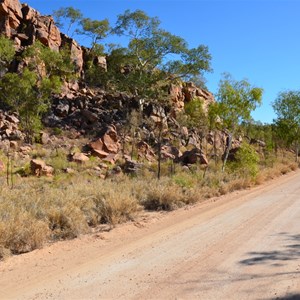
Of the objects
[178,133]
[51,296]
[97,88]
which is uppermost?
[97,88]

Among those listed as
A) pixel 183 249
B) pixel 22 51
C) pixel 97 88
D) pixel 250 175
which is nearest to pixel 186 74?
pixel 97 88

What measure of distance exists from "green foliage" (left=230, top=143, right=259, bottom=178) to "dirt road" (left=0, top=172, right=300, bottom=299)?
8436 millimetres

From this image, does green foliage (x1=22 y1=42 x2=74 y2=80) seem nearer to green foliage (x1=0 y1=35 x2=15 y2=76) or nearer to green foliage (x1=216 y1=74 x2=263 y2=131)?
green foliage (x1=0 y1=35 x2=15 y2=76)

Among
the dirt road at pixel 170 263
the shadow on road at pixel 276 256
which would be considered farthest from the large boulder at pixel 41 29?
the shadow on road at pixel 276 256

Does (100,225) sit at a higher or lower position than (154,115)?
lower

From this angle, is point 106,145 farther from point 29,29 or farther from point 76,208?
point 29,29

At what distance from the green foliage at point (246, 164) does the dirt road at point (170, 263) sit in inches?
332

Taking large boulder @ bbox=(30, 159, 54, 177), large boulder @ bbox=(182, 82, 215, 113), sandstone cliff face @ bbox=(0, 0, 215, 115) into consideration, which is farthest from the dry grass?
large boulder @ bbox=(182, 82, 215, 113)

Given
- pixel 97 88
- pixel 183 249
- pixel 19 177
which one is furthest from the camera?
pixel 97 88

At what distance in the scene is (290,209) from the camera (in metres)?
10.0

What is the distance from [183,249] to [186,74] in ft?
109

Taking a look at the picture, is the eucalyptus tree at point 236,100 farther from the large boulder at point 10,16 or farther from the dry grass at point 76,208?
the large boulder at point 10,16

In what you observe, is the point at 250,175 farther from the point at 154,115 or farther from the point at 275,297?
the point at 154,115

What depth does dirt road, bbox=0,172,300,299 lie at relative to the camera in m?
4.57
